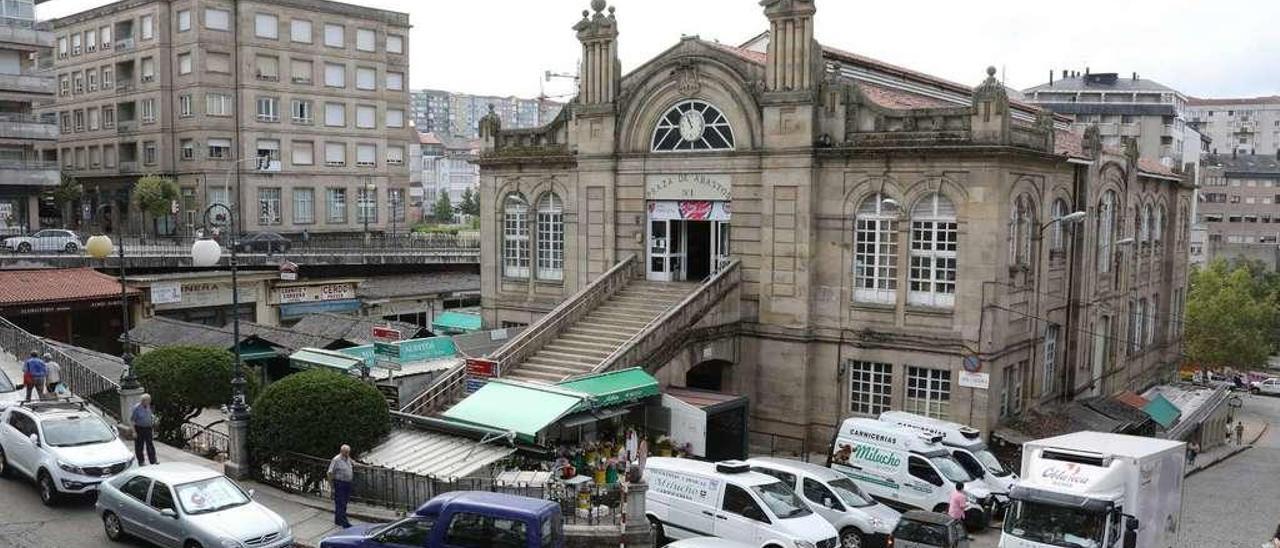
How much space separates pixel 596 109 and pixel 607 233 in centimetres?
405

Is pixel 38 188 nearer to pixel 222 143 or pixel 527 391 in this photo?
pixel 222 143

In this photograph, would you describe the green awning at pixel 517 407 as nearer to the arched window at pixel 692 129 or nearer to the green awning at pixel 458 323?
the arched window at pixel 692 129

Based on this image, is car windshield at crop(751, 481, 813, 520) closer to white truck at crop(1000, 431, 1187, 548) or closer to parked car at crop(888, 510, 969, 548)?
parked car at crop(888, 510, 969, 548)

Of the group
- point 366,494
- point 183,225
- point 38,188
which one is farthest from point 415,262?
point 366,494

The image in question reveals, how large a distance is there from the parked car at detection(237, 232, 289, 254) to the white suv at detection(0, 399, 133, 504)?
1237 inches

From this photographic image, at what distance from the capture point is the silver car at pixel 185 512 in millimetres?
16172

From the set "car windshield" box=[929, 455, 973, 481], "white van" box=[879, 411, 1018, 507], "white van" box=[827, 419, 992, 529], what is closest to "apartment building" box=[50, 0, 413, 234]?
"white van" box=[827, 419, 992, 529]

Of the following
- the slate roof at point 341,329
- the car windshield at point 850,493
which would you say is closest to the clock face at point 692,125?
the slate roof at point 341,329

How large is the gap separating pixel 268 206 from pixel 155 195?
7582mm

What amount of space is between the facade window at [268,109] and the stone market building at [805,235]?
32.3 m

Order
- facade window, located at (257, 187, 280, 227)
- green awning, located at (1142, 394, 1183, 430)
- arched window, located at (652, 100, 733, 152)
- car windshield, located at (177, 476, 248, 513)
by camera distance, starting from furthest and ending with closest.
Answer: facade window, located at (257, 187, 280, 227) < green awning, located at (1142, 394, 1183, 430) < arched window, located at (652, 100, 733, 152) < car windshield, located at (177, 476, 248, 513)

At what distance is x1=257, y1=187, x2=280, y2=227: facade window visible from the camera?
62156 millimetres

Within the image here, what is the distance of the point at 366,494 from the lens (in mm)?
20109

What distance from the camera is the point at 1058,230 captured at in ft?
103
